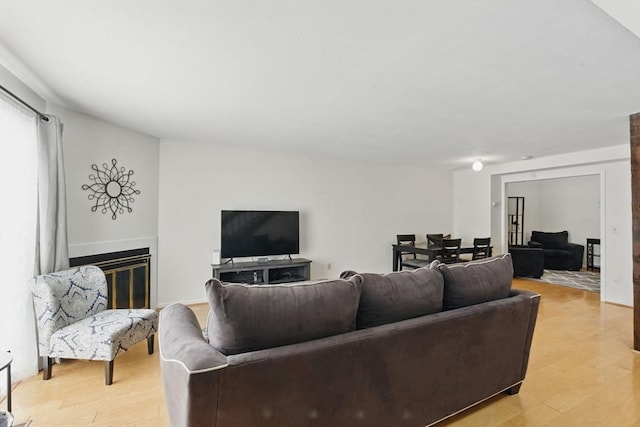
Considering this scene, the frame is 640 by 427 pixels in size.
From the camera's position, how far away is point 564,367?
2.60 m

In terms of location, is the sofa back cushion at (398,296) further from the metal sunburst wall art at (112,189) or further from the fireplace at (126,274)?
the metal sunburst wall art at (112,189)

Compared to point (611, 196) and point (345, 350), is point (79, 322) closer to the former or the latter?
point (345, 350)

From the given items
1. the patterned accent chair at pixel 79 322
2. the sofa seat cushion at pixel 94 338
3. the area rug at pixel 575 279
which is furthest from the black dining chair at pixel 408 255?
the sofa seat cushion at pixel 94 338

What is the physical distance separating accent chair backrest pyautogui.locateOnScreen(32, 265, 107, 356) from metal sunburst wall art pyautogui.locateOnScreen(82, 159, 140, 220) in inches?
36.0

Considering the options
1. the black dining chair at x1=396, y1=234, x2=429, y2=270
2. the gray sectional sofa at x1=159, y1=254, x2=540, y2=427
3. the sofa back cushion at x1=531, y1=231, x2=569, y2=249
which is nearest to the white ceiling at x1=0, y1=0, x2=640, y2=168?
the gray sectional sofa at x1=159, y1=254, x2=540, y2=427

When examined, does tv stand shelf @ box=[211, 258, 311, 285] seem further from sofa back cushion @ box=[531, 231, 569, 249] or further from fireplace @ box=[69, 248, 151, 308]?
sofa back cushion @ box=[531, 231, 569, 249]

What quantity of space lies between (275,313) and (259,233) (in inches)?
131

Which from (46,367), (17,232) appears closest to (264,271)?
(46,367)

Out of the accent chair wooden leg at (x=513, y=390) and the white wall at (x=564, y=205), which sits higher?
the white wall at (x=564, y=205)

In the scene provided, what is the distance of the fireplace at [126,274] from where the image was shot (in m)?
3.26

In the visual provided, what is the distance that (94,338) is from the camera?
89.8 inches

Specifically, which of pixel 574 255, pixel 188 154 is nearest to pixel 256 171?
pixel 188 154

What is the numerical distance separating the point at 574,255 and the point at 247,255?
7.18m

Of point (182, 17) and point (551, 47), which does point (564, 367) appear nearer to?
point (551, 47)
